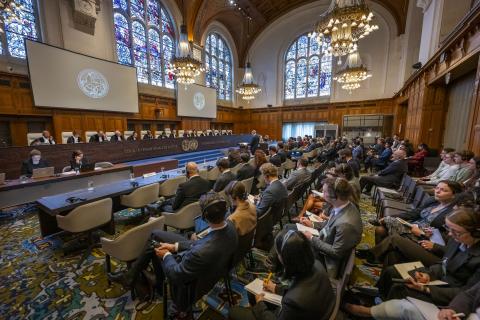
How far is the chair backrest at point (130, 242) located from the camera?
1.89m

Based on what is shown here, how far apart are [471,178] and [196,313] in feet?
13.9

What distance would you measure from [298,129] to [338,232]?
53.7 ft

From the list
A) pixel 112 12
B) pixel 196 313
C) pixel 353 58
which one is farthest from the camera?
pixel 112 12

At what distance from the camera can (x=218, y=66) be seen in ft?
53.5

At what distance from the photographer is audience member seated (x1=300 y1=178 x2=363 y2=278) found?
1648 millimetres

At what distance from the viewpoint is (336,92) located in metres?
14.9

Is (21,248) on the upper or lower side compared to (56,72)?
lower

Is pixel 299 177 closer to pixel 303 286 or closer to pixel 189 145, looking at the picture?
pixel 303 286

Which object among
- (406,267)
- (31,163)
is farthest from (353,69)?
(31,163)

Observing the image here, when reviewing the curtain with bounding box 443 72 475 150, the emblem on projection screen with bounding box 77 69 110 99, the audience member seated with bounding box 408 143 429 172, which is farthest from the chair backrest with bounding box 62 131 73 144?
the curtain with bounding box 443 72 475 150

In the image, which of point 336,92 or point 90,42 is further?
point 336,92

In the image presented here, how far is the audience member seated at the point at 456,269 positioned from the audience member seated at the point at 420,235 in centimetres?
33

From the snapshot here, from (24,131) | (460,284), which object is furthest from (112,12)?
(460,284)

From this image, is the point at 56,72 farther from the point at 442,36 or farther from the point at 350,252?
the point at 442,36
